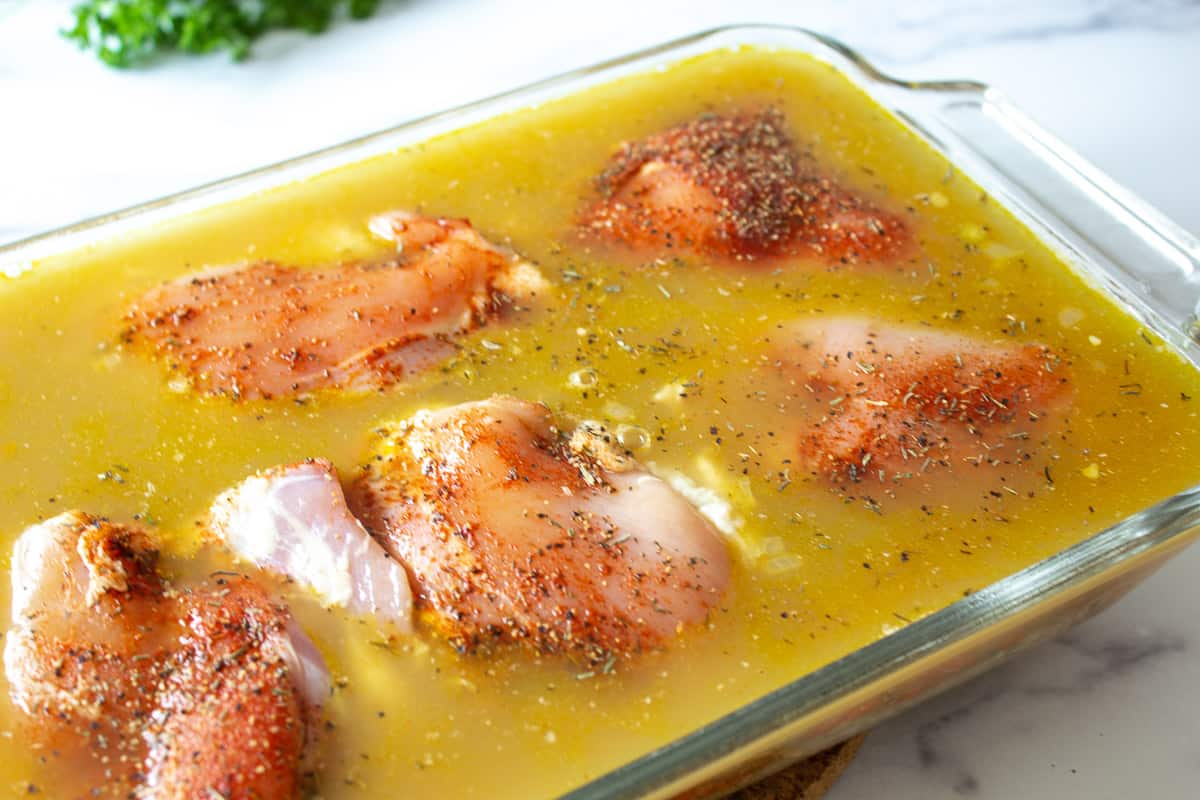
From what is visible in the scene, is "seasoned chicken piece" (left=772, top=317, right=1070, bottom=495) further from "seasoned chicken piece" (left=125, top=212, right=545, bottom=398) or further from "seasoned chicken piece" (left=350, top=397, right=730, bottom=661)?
"seasoned chicken piece" (left=125, top=212, right=545, bottom=398)

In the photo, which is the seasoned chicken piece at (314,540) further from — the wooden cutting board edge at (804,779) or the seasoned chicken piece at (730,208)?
the seasoned chicken piece at (730,208)

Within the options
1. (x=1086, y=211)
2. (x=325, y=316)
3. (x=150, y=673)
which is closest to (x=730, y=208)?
(x=1086, y=211)

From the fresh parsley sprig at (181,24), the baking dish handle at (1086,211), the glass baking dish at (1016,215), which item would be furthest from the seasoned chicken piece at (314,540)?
the fresh parsley sprig at (181,24)

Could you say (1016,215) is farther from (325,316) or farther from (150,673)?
(150,673)

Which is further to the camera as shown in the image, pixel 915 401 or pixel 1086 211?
pixel 1086 211

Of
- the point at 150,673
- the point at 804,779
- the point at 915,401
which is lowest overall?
the point at 804,779

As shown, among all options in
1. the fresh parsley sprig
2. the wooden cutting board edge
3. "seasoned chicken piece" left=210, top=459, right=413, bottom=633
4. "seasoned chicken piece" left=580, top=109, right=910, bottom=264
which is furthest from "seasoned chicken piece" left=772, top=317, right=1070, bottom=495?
the fresh parsley sprig

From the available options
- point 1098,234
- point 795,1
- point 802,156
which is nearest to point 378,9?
point 795,1
